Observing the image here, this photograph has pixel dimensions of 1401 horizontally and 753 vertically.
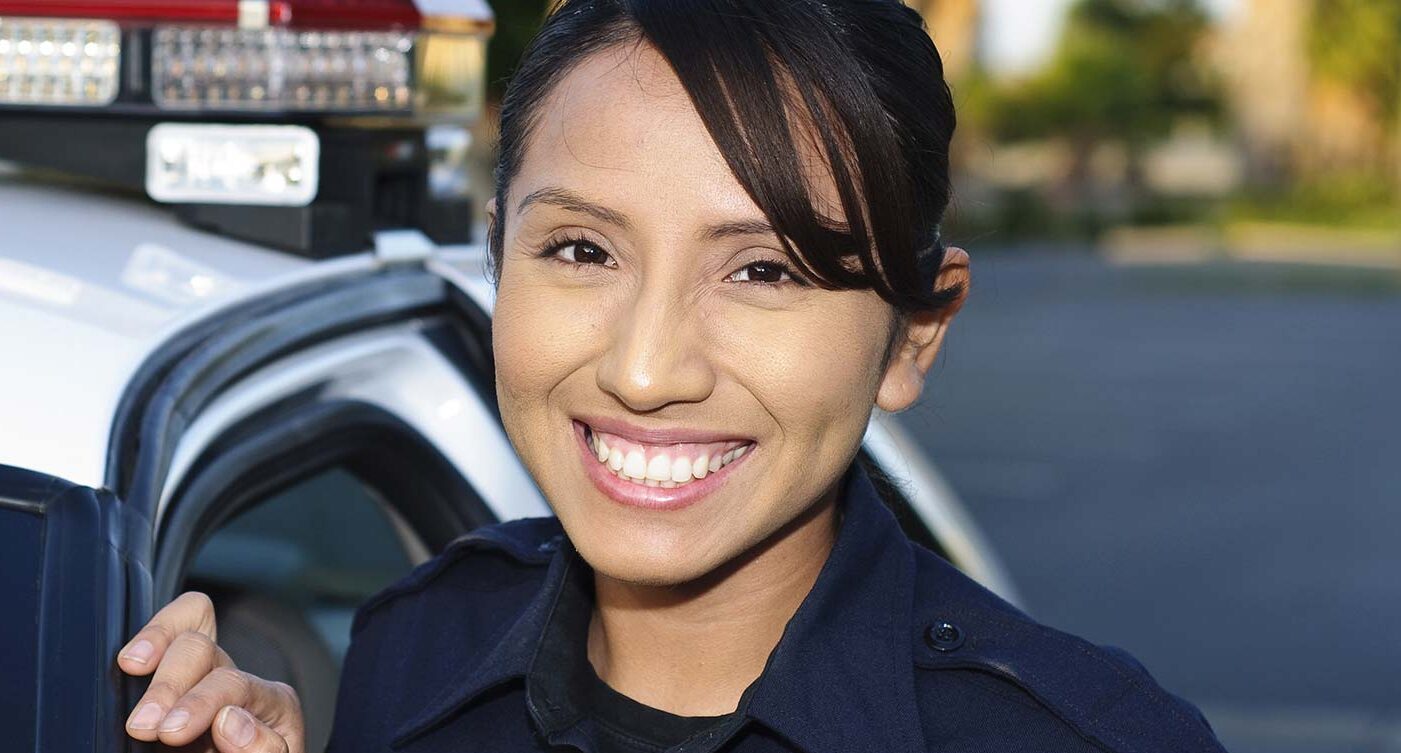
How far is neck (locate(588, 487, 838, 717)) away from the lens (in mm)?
1568

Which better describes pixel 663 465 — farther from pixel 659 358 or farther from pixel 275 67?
pixel 275 67

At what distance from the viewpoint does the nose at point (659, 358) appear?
55.0 inches

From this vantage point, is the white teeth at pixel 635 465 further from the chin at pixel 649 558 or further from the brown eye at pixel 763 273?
the brown eye at pixel 763 273

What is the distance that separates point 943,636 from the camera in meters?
1.48

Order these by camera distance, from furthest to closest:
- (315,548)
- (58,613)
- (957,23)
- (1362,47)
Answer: (1362,47), (957,23), (315,548), (58,613)

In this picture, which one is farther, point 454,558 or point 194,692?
point 454,558

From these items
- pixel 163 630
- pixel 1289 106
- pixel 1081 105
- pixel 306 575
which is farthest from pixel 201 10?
pixel 1289 106

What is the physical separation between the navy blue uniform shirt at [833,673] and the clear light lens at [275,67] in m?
0.50

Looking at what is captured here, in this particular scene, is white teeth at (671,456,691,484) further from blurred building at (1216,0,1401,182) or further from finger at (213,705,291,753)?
blurred building at (1216,0,1401,182)

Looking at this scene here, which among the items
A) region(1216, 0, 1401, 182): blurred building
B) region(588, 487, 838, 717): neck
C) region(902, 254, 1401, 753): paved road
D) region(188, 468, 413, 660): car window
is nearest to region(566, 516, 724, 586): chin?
region(588, 487, 838, 717): neck

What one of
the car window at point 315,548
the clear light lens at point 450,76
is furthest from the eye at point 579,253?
the car window at point 315,548

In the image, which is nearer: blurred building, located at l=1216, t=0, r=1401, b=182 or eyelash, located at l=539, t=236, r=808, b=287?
eyelash, located at l=539, t=236, r=808, b=287

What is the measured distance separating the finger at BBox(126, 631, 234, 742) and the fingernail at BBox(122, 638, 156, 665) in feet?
0.07

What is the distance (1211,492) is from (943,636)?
855cm
